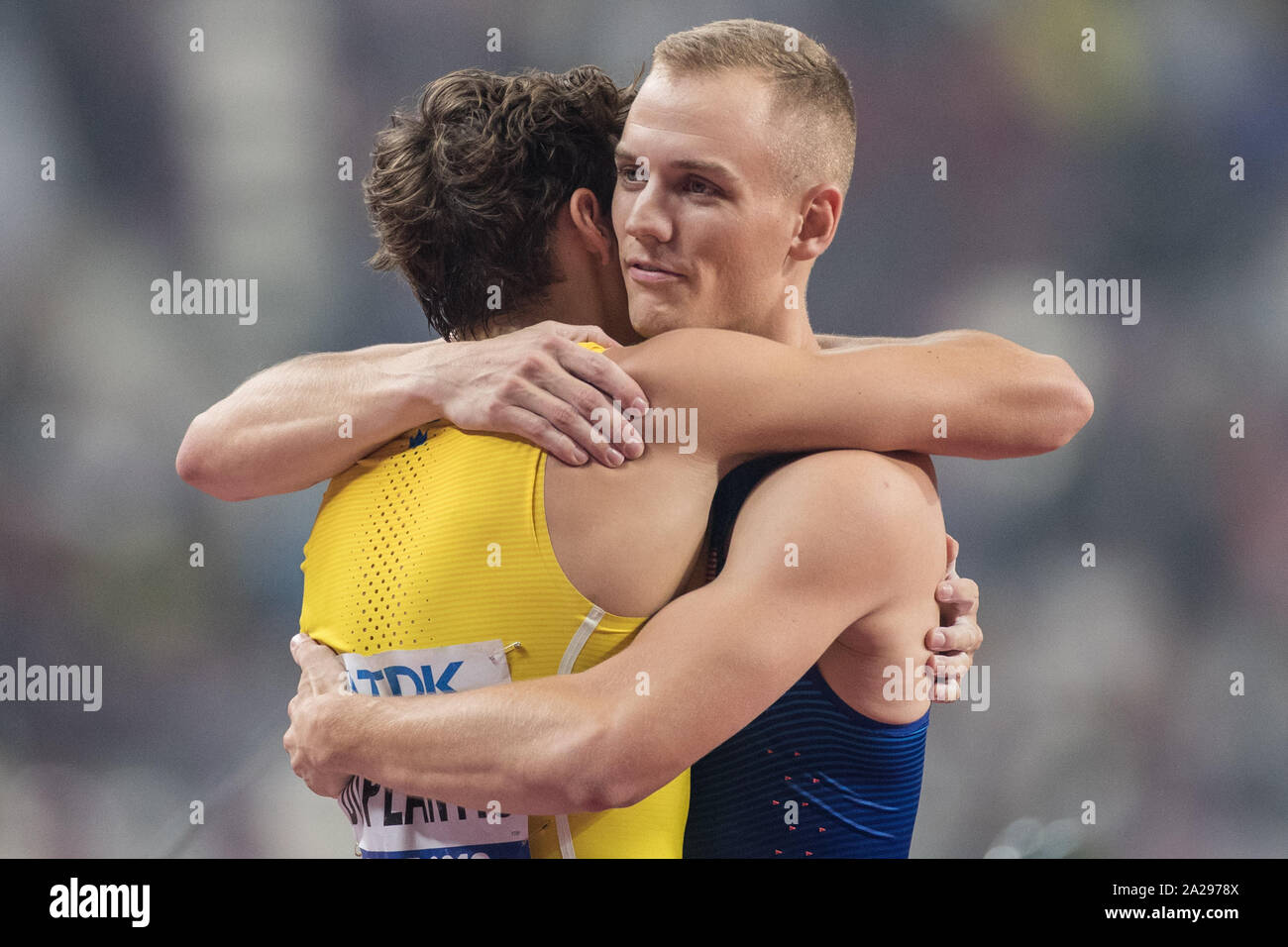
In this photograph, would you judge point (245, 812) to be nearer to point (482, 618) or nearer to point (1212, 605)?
point (482, 618)

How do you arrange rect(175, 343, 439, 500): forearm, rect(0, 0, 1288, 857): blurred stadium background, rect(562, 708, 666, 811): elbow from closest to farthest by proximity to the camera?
rect(562, 708, 666, 811): elbow < rect(175, 343, 439, 500): forearm < rect(0, 0, 1288, 857): blurred stadium background

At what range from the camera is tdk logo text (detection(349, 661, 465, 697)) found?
1.53 metres

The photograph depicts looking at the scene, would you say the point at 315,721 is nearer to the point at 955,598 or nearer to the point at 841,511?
the point at 841,511

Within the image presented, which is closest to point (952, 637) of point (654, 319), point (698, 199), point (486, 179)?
point (654, 319)

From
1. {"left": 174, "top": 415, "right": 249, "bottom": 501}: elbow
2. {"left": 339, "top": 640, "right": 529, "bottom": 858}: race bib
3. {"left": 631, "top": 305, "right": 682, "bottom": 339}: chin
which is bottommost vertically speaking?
{"left": 339, "top": 640, "right": 529, "bottom": 858}: race bib

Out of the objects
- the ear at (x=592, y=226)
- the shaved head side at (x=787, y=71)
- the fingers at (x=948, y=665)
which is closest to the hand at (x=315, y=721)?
the ear at (x=592, y=226)

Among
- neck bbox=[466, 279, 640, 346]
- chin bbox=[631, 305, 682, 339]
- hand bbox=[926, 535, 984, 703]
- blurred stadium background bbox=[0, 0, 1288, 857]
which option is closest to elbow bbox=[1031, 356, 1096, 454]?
hand bbox=[926, 535, 984, 703]

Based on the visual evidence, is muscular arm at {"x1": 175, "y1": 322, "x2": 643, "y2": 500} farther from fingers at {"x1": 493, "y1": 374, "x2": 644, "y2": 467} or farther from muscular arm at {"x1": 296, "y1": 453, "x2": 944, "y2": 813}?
muscular arm at {"x1": 296, "y1": 453, "x2": 944, "y2": 813}

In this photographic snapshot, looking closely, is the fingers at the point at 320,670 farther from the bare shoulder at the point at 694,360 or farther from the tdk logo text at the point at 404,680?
the bare shoulder at the point at 694,360

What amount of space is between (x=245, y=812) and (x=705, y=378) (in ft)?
9.53

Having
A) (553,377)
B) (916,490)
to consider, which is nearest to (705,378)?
(553,377)

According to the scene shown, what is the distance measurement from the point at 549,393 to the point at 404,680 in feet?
1.46

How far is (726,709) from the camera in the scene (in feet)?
4.69

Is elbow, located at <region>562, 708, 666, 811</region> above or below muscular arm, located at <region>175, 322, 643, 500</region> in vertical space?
below
